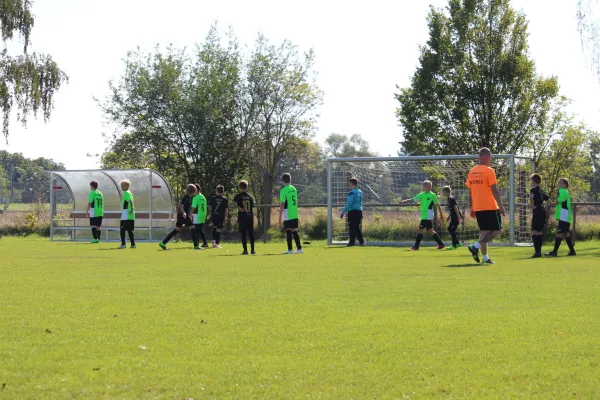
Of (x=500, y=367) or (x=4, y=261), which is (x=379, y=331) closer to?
(x=500, y=367)

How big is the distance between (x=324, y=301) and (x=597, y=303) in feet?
10.1

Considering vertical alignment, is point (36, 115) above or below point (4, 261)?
above

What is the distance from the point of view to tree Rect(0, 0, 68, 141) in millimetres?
34344

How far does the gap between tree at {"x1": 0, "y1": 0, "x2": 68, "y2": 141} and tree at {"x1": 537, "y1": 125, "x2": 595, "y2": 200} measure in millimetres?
22095

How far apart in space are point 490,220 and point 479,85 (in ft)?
84.2

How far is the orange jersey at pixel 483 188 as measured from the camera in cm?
1648

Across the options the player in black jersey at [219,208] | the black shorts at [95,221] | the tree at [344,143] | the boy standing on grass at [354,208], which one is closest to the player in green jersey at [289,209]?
the player in black jersey at [219,208]

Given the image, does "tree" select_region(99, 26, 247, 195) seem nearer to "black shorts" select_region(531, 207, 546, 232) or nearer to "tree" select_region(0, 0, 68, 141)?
"tree" select_region(0, 0, 68, 141)

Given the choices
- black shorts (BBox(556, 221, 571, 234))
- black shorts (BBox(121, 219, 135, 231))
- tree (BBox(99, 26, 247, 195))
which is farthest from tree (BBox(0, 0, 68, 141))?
black shorts (BBox(556, 221, 571, 234))

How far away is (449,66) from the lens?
137 feet

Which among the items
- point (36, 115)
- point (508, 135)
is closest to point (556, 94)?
point (508, 135)

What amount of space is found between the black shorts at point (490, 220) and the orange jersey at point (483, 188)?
0.08m

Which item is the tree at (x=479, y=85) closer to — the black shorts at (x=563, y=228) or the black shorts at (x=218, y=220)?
the black shorts at (x=218, y=220)

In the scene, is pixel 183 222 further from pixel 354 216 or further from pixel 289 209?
pixel 354 216
